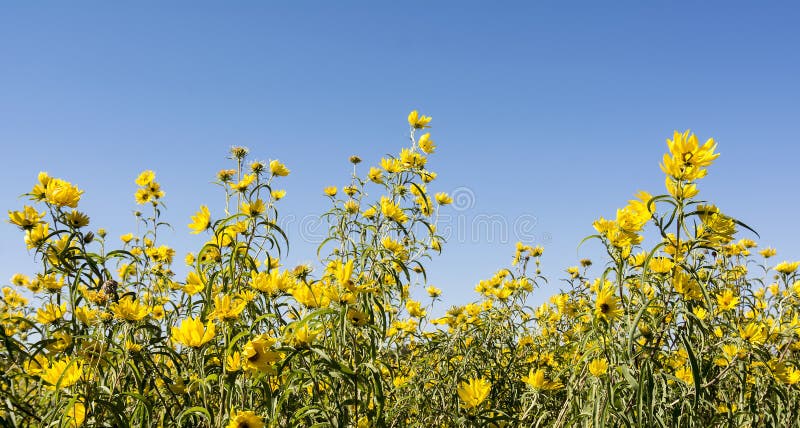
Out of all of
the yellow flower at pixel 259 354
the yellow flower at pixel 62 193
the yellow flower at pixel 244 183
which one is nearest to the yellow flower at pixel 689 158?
the yellow flower at pixel 259 354

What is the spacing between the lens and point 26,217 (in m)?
2.06

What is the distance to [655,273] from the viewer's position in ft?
5.61

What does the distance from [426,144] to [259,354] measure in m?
2.08

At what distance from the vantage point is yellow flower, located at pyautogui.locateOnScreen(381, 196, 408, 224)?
2658mm

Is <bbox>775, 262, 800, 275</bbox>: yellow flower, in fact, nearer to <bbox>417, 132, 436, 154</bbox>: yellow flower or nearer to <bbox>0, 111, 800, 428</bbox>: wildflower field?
<bbox>0, 111, 800, 428</bbox>: wildflower field

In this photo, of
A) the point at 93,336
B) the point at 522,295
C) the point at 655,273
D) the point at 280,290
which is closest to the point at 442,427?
the point at 522,295

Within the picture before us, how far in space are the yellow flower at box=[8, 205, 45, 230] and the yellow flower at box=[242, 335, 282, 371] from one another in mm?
1269

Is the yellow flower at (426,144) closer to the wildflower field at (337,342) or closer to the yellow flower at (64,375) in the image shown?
the wildflower field at (337,342)

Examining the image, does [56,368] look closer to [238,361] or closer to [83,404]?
[83,404]

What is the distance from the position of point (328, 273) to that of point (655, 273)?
1.39 metres

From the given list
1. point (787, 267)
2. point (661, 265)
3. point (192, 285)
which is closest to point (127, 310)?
point (192, 285)

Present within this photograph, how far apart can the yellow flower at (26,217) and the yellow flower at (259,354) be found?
1.27 m

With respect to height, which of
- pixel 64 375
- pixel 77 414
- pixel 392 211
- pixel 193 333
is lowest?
pixel 77 414

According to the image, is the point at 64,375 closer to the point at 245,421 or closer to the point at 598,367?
the point at 245,421
